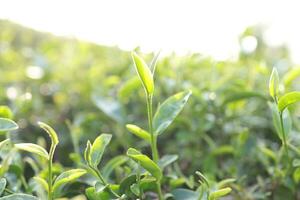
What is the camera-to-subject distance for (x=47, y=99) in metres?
1.45

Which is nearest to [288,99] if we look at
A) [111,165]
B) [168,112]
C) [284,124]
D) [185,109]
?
[284,124]

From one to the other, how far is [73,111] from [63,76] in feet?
0.57

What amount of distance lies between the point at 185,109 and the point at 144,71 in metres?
0.46

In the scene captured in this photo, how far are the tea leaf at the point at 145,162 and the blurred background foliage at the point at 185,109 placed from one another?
0.76 ft

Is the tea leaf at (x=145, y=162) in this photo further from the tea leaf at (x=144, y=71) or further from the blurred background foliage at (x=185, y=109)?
the blurred background foliage at (x=185, y=109)

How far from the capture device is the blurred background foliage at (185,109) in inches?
33.2

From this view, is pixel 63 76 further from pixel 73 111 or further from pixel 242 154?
pixel 242 154

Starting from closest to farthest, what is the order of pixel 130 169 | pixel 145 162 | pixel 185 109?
pixel 145 162, pixel 130 169, pixel 185 109

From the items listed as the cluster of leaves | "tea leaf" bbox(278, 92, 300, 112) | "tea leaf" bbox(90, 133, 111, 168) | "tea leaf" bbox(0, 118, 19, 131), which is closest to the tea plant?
"tea leaf" bbox(278, 92, 300, 112)

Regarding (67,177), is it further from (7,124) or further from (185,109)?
(185,109)

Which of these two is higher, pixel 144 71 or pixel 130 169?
pixel 144 71

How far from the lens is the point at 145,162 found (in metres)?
0.55

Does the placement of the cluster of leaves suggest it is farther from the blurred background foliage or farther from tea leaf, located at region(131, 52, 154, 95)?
the blurred background foliage

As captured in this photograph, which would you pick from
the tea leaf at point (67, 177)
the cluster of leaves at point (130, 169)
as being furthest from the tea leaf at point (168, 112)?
the tea leaf at point (67, 177)
